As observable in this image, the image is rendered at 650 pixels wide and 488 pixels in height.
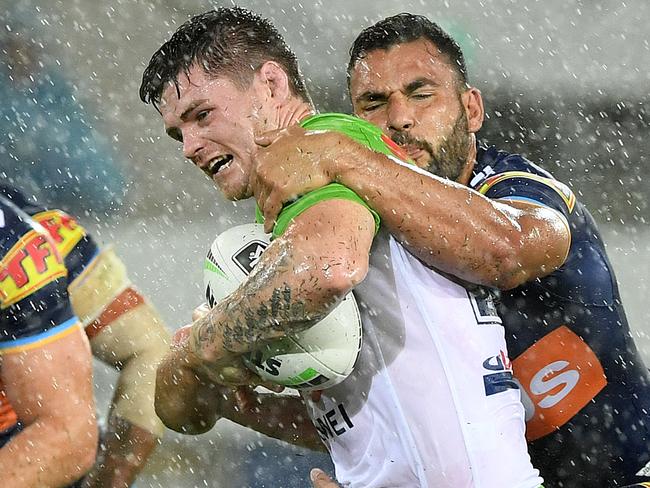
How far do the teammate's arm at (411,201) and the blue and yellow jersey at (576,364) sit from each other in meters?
0.46

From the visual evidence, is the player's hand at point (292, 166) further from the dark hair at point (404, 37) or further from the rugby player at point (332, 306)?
the dark hair at point (404, 37)

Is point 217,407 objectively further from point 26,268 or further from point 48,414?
point 26,268

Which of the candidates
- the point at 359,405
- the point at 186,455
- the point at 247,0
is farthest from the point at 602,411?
the point at 247,0

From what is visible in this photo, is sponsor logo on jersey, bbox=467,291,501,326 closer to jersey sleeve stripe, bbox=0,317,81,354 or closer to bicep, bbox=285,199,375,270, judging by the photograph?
bicep, bbox=285,199,375,270

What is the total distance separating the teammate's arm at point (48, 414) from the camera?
262 centimetres

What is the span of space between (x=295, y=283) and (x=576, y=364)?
1130mm

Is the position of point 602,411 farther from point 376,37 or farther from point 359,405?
point 376,37

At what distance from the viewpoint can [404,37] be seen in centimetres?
303

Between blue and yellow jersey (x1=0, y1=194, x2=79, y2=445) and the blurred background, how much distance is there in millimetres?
3017

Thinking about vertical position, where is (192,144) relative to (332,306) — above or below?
above

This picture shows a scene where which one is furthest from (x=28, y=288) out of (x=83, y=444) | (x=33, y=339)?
(x=83, y=444)

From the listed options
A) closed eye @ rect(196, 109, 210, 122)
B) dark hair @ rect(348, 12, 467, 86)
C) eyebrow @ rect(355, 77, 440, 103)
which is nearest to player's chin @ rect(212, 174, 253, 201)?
closed eye @ rect(196, 109, 210, 122)

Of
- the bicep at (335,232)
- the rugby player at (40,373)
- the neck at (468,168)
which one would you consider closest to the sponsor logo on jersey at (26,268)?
the rugby player at (40,373)

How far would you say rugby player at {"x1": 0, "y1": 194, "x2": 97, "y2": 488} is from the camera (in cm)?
263
